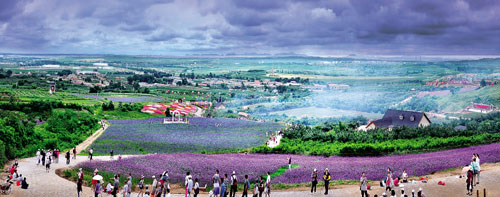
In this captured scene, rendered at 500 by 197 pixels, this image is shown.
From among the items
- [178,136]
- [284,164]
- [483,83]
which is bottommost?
[178,136]

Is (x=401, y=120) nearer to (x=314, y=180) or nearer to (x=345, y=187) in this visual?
(x=345, y=187)

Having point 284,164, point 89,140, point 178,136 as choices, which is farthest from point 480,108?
point 89,140

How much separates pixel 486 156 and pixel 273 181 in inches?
637

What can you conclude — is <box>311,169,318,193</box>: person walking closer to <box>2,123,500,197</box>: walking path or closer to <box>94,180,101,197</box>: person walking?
<box>2,123,500,197</box>: walking path

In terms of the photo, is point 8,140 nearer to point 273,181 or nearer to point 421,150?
point 273,181

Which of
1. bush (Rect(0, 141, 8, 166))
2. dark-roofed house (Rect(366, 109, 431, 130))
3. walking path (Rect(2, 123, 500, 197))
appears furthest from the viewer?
dark-roofed house (Rect(366, 109, 431, 130))

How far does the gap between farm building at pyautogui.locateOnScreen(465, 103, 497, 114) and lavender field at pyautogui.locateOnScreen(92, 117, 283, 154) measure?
137 feet

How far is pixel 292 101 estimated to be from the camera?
119 metres

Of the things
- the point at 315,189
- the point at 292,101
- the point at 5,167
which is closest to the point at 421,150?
the point at 315,189

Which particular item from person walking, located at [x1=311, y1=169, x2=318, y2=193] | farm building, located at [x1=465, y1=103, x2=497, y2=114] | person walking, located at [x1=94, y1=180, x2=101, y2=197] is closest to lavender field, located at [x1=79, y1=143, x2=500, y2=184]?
person walking, located at [x1=311, y1=169, x2=318, y2=193]

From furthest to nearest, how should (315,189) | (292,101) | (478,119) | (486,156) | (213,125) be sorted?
(292,101) → (478,119) → (213,125) → (486,156) → (315,189)

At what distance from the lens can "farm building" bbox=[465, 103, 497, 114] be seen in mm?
81725

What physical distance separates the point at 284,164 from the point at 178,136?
23548 millimetres

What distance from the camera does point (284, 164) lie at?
1304 inches
